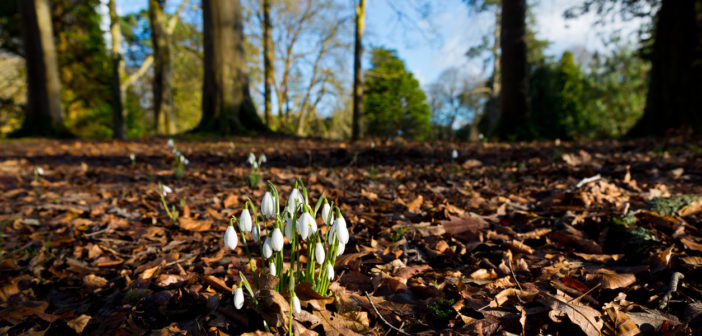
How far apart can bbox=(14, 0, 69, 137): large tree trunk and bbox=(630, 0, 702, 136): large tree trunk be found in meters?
16.1

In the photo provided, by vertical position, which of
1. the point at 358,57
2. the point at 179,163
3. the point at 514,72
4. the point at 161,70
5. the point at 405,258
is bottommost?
the point at 405,258

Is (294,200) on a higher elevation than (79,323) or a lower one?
higher

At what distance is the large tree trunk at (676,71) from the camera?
7.42 meters

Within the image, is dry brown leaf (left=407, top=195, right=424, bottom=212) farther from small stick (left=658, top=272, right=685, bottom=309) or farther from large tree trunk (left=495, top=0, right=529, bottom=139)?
large tree trunk (left=495, top=0, right=529, bottom=139)

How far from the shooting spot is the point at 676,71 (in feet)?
25.4

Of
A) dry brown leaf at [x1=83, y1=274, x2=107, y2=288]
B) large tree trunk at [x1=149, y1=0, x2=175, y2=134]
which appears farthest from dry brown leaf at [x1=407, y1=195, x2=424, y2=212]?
large tree trunk at [x1=149, y1=0, x2=175, y2=134]

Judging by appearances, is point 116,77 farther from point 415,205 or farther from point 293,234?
point 293,234

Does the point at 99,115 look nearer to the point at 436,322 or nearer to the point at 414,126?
the point at 436,322

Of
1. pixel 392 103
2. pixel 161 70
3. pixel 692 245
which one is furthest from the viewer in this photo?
pixel 392 103

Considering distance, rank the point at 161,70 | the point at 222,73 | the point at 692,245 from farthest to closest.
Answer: the point at 161,70, the point at 222,73, the point at 692,245

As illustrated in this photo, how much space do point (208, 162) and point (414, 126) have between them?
30.3 metres

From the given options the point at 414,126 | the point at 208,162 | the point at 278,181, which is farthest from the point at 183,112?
the point at 278,181

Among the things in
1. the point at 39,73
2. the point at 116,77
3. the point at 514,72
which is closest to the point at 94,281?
the point at 514,72

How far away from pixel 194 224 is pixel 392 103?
30988 millimetres
